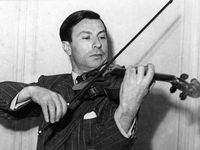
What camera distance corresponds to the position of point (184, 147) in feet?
7.35

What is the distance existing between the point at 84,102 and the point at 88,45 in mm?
285

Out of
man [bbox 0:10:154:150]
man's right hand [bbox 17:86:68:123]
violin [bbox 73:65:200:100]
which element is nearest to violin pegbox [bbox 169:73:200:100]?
violin [bbox 73:65:200:100]

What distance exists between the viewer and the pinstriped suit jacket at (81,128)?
132cm

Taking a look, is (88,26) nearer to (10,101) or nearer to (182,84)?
(10,101)

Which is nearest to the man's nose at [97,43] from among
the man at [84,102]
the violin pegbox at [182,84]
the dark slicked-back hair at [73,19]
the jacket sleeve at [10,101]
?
the man at [84,102]

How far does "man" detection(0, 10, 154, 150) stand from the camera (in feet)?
4.21

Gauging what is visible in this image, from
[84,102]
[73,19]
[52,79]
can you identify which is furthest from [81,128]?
[73,19]

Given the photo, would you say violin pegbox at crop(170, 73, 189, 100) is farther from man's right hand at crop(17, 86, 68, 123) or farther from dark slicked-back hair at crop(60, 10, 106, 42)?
dark slicked-back hair at crop(60, 10, 106, 42)

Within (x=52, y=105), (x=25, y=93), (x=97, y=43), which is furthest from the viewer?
(x=97, y=43)

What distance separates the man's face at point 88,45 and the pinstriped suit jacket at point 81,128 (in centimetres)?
14

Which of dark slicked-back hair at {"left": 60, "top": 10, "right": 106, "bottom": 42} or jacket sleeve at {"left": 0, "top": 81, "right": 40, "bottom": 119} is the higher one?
dark slicked-back hair at {"left": 60, "top": 10, "right": 106, "bottom": 42}

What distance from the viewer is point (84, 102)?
5.17ft

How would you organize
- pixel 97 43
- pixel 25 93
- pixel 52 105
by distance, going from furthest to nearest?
pixel 97 43, pixel 25 93, pixel 52 105

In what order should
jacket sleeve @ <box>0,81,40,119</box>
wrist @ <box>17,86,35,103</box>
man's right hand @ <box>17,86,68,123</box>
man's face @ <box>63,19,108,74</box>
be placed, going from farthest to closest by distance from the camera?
man's face @ <box>63,19,108,74</box>, jacket sleeve @ <box>0,81,40,119</box>, wrist @ <box>17,86,35,103</box>, man's right hand @ <box>17,86,68,123</box>
